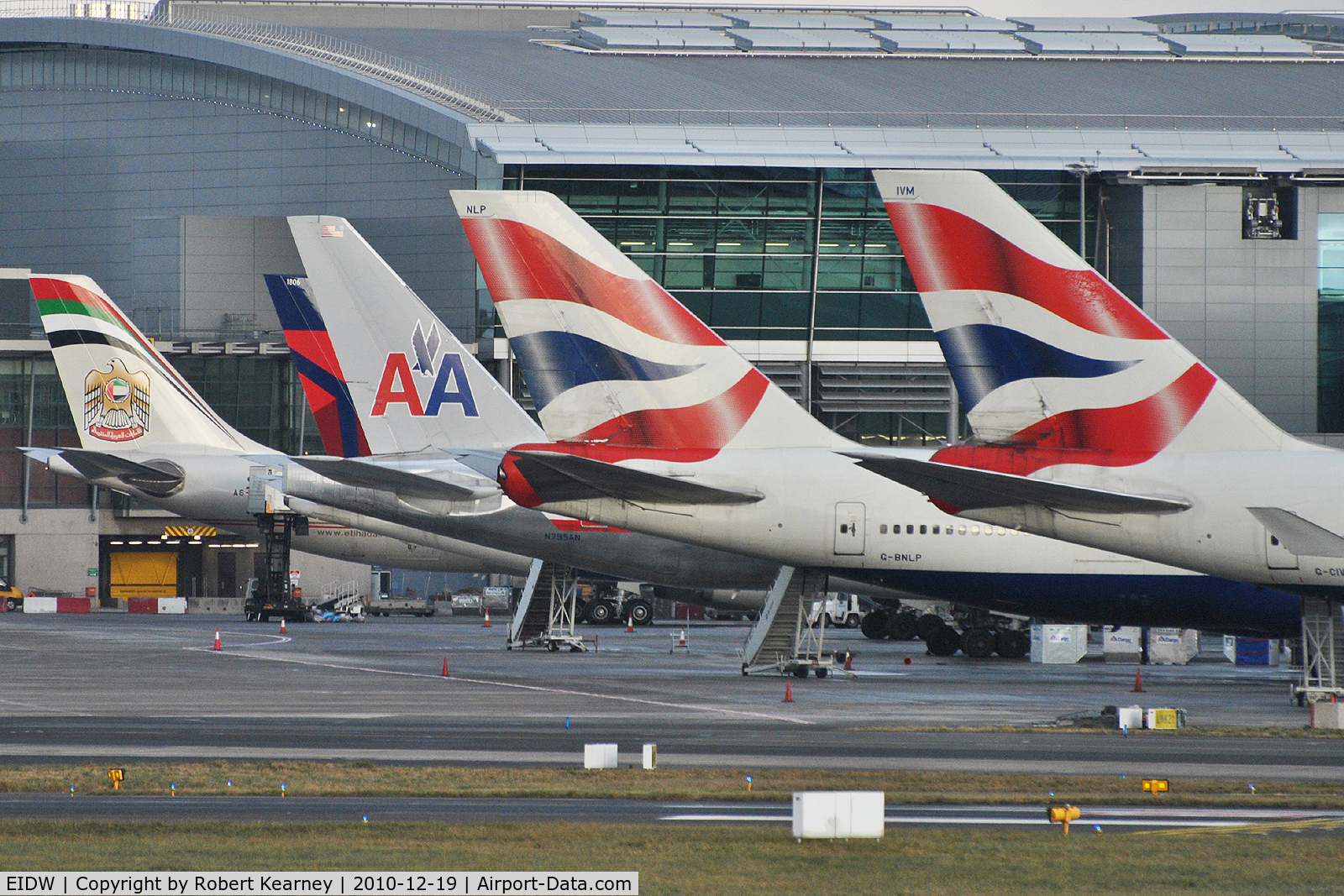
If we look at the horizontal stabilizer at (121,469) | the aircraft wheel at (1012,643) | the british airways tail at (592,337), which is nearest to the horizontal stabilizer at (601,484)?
the british airways tail at (592,337)

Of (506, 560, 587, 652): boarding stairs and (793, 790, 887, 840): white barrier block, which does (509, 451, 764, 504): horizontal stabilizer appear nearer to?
(793, 790, 887, 840): white barrier block

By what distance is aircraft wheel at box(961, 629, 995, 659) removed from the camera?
4547 centimetres

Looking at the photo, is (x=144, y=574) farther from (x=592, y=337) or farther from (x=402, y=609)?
(x=592, y=337)

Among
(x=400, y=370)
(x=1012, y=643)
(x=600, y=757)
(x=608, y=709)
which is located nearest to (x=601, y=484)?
(x=608, y=709)

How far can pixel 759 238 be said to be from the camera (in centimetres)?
7244

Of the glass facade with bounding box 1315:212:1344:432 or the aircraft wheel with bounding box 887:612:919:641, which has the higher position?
the glass facade with bounding box 1315:212:1344:432

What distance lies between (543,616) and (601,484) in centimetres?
1797

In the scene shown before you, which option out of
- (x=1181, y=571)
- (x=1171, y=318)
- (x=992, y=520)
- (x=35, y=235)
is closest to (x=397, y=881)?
(x=992, y=520)

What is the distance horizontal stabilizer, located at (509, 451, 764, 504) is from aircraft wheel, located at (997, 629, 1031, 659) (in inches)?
688

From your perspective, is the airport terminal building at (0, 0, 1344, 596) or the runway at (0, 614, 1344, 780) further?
the airport terminal building at (0, 0, 1344, 596)

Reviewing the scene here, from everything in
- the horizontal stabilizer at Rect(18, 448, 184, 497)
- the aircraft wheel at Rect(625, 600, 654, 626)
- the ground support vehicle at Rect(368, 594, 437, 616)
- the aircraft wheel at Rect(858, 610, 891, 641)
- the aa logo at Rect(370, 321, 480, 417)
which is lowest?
the ground support vehicle at Rect(368, 594, 437, 616)

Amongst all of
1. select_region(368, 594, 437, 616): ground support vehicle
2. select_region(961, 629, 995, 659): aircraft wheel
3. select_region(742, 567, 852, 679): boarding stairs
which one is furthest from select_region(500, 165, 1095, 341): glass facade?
select_region(742, 567, 852, 679): boarding stairs

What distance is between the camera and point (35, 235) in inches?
4213

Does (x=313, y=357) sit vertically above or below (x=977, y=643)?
above
